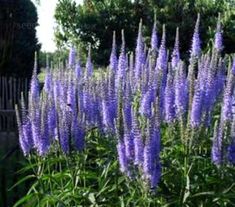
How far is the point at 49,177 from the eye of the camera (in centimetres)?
491

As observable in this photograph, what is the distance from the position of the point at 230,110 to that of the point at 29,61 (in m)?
12.6

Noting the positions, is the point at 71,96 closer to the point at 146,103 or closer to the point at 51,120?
the point at 51,120

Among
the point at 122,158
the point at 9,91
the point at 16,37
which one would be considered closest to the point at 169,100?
the point at 122,158

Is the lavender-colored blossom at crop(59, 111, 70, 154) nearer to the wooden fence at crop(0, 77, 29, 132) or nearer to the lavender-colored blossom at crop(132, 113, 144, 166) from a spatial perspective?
the lavender-colored blossom at crop(132, 113, 144, 166)

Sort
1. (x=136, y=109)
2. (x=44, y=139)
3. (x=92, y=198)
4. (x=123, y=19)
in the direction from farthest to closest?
1. (x=123, y=19)
2. (x=136, y=109)
3. (x=44, y=139)
4. (x=92, y=198)

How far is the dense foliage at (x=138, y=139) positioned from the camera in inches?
160

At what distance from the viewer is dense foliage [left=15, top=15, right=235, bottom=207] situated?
13.4 feet

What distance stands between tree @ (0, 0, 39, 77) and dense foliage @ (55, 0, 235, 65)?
43.1 inches

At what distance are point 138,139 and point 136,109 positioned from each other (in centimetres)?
114

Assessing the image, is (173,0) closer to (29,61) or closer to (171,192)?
(29,61)

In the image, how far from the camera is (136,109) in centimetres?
503

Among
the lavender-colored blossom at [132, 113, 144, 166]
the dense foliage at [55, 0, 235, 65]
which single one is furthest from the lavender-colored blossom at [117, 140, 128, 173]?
the dense foliage at [55, 0, 235, 65]

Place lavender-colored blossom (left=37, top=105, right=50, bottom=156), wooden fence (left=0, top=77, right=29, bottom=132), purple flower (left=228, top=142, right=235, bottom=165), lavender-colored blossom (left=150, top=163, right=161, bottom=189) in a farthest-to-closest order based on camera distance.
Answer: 1. wooden fence (left=0, top=77, right=29, bottom=132)
2. lavender-colored blossom (left=37, top=105, right=50, bottom=156)
3. purple flower (left=228, top=142, right=235, bottom=165)
4. lavender-colored blossom (left=150, top=163, right=161, bottom=189)

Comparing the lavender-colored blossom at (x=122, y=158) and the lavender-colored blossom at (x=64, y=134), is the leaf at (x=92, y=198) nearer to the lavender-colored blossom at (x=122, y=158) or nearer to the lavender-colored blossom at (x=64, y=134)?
the lavender-colored blossom at (x=64, y=134)
